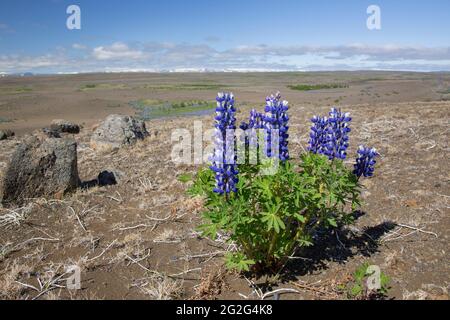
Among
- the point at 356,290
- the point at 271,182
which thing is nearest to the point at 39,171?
the point at 271,182

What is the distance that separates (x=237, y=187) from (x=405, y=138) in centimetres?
792

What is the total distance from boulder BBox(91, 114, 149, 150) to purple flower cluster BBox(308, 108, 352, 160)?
8837 mm

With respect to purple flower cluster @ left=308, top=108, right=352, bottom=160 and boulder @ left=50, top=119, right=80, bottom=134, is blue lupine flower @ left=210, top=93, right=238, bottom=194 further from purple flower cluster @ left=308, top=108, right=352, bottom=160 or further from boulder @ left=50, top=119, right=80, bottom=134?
boulder @ left=50, top=119, right=80, bottom=134

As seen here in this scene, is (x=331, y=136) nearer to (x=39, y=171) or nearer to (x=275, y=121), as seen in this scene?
(x=275, y=121)

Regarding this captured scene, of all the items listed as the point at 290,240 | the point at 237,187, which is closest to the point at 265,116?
the point at 237,187

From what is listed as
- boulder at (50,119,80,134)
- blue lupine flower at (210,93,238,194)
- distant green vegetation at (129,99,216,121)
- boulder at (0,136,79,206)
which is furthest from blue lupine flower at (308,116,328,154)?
distant green vegetation at (129,99,216,121)

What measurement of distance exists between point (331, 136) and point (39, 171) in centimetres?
582

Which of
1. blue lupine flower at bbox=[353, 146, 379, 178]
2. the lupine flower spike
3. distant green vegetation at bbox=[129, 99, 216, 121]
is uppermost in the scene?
distant green vegetation at bbox=[129, 99, 216, 121]

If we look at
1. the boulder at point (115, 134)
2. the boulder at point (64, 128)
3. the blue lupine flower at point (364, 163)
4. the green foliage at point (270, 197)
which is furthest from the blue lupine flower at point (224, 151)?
the boulder at point (64, 128)

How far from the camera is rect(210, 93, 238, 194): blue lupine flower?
3887 mm

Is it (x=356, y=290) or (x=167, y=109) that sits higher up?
(x=167, y=109)

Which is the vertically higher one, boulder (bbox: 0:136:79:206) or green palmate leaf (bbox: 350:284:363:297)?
boulder (bbox: 0:136:79:206)

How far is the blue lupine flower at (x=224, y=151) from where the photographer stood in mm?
3887

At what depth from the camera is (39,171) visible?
300 inches
